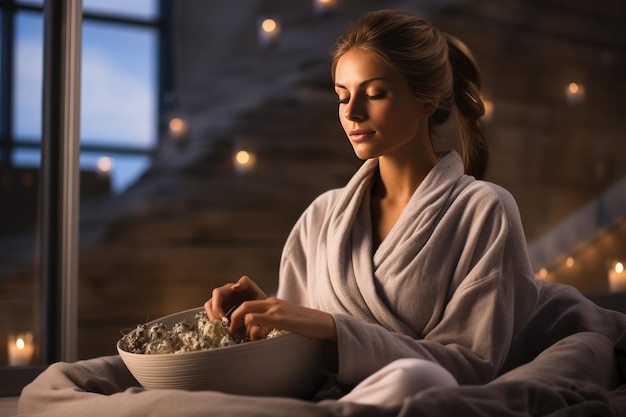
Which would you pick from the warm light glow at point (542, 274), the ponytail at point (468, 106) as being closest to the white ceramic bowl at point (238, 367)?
the ponytail at point (468, 106)

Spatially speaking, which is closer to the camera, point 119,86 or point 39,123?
point 39,123

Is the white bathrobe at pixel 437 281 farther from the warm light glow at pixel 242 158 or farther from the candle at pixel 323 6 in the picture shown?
the candle at pixel 323 6

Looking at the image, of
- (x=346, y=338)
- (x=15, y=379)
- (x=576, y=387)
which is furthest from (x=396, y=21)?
(x=15, y=379)

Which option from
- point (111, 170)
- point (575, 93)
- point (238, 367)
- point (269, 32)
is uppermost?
point (269, 32)

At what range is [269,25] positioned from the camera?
3.54m

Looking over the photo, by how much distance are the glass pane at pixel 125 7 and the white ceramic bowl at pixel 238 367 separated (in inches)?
89.4

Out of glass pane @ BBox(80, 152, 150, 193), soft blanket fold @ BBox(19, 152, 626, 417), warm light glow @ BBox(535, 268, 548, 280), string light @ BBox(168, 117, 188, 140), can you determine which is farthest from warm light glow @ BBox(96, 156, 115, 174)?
soft blanket fold @ BBox(19, 152, 626, 417)

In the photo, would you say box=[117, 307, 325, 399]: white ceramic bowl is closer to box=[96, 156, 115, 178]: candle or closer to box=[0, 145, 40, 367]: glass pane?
box=[0, 145, 40, 367]: glass pane

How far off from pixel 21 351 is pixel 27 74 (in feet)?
2.79

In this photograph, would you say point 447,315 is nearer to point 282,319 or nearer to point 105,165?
point 282,319

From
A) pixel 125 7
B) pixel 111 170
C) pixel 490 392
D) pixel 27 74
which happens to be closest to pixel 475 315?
pixel 490 392

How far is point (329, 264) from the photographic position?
5.30 ft

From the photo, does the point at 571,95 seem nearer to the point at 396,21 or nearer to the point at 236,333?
the point at 396,21

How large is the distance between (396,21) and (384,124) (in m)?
0.20
